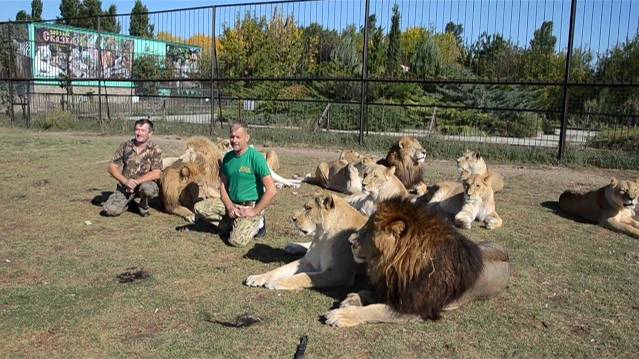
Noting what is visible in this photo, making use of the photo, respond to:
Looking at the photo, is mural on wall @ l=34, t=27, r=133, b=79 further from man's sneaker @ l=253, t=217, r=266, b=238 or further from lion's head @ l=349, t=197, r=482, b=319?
lion's head @ l=349, t=197, r=482, b=319

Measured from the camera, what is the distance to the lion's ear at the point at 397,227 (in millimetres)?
3951

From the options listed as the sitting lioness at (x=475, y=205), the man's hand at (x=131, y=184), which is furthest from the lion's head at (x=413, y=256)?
the man's hand at (x=131, y=184)

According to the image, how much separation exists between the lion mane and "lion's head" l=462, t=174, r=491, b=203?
3407 mm

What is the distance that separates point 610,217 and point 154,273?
578 cm

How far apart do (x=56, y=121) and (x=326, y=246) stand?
1755 centimetres

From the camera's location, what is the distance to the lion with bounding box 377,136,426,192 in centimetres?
934

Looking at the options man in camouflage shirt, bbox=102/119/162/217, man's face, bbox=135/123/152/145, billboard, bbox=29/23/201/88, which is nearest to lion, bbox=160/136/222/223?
man in camouflage shirt, bbox=102/119/162/217

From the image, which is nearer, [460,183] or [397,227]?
[397,227]

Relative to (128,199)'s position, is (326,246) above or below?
above

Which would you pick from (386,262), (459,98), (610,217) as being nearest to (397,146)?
(610,217)

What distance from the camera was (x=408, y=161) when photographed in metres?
9.35

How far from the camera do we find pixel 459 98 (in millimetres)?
20500

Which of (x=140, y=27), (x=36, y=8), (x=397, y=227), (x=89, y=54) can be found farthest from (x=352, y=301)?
(x=36, y=8)

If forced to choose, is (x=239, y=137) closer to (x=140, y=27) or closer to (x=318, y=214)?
(x=318, y=214)
